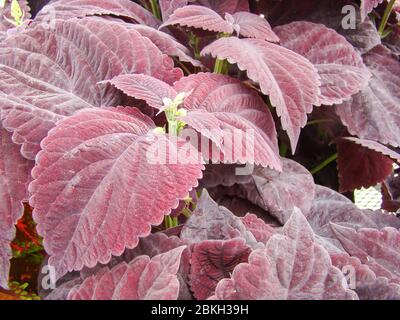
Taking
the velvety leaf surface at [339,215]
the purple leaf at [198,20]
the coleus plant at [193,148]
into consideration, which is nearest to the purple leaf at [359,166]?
the coleus plant at [193,148]

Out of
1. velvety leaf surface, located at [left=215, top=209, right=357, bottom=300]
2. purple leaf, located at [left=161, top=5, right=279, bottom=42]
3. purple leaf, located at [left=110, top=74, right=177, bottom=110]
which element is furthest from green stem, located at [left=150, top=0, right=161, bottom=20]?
velvety leaf surface, located at [left=215, top=209, right=357, bottom=300]

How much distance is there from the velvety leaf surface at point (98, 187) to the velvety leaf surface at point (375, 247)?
0.18 m

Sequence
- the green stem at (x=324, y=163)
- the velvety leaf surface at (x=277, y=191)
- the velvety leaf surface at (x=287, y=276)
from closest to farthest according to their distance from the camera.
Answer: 1. the velvety leaf surface at (x=287, y=276)
2. the velvety leaf surface at (x=277, y=191)
3. the green stem at (x=324, y=163)

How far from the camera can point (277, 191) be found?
2.10ft

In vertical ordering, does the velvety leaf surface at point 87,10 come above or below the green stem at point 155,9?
above

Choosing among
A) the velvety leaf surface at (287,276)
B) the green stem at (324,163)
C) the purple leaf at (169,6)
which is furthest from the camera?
the green stem at (324,163)

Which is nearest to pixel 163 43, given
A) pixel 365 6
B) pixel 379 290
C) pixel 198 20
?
pixel 198 20

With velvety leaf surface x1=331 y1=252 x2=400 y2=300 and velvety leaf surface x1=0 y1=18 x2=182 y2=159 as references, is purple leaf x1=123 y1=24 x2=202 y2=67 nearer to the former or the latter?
velvety leaf surface x1=0 y1=18 x2=182 y2=159

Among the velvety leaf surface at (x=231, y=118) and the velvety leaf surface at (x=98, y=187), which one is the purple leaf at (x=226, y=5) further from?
the velvety leaf surface at (x=98, y=187)

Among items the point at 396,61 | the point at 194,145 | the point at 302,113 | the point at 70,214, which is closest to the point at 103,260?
the point at 70,214

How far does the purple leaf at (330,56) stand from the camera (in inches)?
27.0

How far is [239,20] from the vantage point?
29.0 inches

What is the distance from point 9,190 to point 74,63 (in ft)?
0.53
